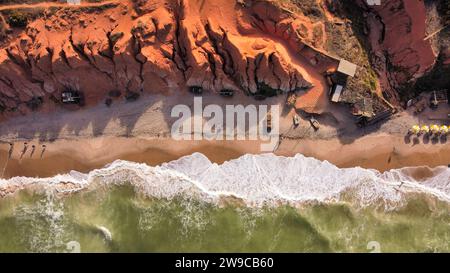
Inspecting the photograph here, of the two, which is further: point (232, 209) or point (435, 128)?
point (435, 128)

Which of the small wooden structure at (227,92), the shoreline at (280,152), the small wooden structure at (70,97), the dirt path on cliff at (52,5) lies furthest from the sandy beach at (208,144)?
the dirt path on cliff at (52,5)

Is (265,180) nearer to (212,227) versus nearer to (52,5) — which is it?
(212,227)

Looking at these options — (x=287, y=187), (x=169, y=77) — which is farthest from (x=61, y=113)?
(x=287, y=187)

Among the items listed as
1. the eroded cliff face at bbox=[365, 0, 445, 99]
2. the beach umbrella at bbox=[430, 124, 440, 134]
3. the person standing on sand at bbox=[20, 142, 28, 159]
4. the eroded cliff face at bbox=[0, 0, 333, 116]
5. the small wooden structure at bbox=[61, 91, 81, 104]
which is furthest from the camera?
the person standing on sand at bbox=[20, 142, 28, 159]

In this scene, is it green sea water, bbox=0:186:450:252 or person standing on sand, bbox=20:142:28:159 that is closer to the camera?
green sea water, bbox=0:186:450:252

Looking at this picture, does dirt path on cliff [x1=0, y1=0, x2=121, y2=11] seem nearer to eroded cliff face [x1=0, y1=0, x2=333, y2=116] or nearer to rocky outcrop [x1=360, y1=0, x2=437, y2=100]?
eroded cliff face [x1=0, y1=0, x2=333, y2=116]

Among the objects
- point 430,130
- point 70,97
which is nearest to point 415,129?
point 430,130

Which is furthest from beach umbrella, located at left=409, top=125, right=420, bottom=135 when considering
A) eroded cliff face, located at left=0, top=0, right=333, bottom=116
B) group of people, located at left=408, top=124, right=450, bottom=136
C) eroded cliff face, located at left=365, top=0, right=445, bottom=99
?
eroded cliff face, located at left=0, top=0, right=333, bottom=116
